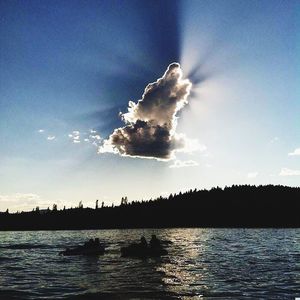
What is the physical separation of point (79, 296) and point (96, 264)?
76.9ft

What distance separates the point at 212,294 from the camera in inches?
1161

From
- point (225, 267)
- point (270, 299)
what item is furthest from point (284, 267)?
point (270, 299)

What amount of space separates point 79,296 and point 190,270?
18470mm

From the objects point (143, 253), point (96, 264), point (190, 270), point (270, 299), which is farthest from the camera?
point (143, 253)

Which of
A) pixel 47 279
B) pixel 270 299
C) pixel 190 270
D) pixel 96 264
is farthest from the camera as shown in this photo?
pixel 96 264

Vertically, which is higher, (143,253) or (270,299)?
(143,253)

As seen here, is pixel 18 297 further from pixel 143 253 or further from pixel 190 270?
pixel 143 253

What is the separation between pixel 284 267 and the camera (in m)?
47.0

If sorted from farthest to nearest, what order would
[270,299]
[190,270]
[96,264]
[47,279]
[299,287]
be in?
[96,264]
[190,270]
[47,279]
[299,287]
[270,299]

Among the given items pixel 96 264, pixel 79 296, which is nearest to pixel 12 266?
pixel 96 264

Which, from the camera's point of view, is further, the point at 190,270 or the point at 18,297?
the point at 190,270

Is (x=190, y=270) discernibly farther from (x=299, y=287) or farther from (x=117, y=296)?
(x=117, y=296)

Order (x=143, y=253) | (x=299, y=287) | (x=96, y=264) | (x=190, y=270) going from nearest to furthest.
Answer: (x=299, y=287), (x=190, y=270), (x=96, y=264), (x=143, y=253)

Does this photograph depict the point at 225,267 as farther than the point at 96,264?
No
